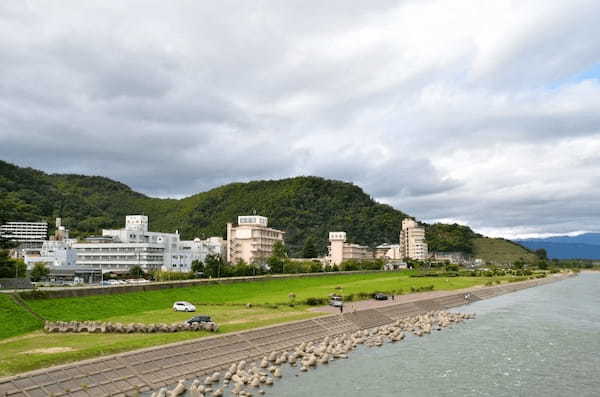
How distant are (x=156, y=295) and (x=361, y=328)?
2452 centimetres

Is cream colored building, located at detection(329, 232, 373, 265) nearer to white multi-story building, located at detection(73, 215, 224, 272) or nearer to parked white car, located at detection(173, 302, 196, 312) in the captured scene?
white multi-story building, located at detection(73, 215, 224, 272)

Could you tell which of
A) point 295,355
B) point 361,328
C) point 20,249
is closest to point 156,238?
point 20,249

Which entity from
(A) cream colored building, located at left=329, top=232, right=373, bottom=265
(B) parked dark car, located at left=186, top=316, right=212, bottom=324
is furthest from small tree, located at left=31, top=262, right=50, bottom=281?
(A) cream colored building, located at left=329, top=232, right=373, bottom=265

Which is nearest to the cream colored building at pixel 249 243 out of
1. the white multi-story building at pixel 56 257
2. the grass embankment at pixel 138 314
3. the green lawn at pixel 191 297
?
the green lawn at pixel 191 297

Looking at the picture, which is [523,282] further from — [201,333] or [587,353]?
[201,333]

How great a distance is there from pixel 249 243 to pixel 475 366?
10768 centimetres

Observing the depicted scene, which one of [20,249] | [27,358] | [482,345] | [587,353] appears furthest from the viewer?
[20,249]

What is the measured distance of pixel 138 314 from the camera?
51594 mm

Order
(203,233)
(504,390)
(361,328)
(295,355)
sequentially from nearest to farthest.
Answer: (504,390) < (295,355) < (361,328) < (203,233)

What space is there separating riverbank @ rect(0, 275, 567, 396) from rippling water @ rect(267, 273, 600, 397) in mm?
5165

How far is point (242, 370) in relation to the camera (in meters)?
32.3

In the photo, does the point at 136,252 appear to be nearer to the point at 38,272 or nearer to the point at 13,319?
the point at 38,272

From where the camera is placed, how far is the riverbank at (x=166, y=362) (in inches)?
1007

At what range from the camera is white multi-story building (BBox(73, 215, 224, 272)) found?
118 m
